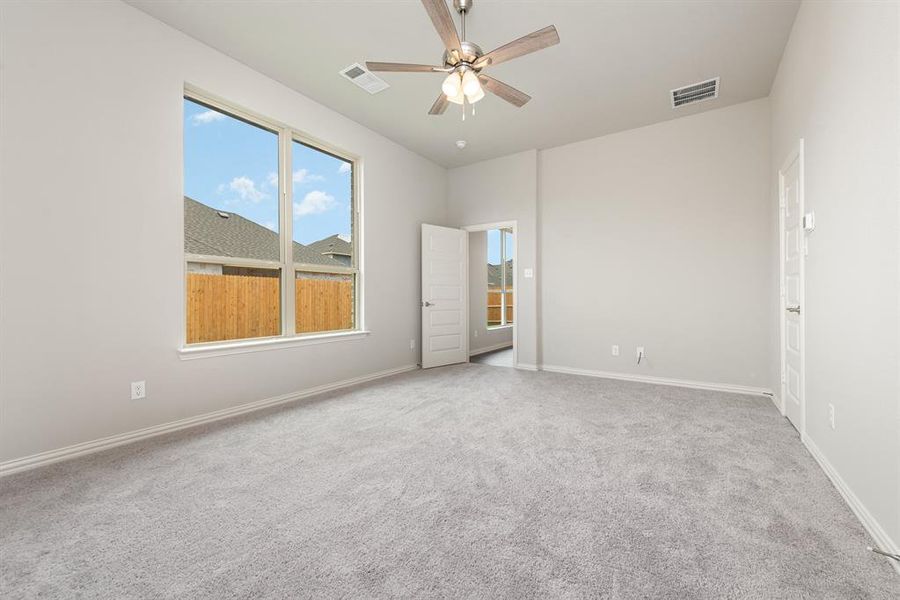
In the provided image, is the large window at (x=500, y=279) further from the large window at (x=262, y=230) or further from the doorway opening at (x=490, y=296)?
the large window at (x=262, y=230)

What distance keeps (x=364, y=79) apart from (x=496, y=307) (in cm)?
506

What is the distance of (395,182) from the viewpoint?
4977mm

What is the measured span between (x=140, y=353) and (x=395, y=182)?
335cm

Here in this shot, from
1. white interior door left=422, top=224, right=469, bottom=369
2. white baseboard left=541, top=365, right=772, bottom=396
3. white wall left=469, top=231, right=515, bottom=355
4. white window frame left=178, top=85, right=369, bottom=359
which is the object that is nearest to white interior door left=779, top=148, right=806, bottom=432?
white baseboard left=541, top=365, right=772, bottom=396

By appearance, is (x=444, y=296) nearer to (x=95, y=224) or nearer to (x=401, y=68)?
(x=401, y=68)

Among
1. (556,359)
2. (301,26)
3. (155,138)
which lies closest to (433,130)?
(301,26)

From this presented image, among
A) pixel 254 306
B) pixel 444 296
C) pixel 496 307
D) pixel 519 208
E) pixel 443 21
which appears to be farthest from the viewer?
pixel 496 307

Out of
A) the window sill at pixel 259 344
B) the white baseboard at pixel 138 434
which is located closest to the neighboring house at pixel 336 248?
the window sill at pixel 259 344

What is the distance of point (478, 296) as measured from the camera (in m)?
6.89

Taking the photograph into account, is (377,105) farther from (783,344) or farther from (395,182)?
(783,344)

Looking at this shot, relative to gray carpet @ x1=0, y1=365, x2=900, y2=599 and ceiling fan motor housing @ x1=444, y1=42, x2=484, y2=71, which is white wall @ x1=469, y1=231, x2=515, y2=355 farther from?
ceiling fan motor housing @ x1=444, y1=42, x2=484, y2=71

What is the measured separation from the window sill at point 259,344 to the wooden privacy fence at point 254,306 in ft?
0.35

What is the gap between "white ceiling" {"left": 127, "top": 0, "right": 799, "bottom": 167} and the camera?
8.68 ft

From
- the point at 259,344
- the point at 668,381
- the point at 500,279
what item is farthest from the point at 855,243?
the point at 500,279
